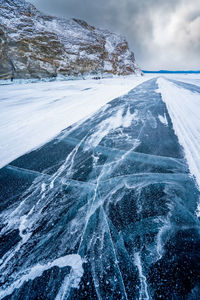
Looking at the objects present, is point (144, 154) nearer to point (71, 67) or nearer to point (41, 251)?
point (41, 251)

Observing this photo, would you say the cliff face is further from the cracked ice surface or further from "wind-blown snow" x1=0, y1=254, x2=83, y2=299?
"wind-blown snow" x1=0, y1=254, x2=83, y2=299

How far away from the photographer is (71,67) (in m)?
19.4

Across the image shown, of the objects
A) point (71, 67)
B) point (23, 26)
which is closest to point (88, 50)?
point (71, 67)

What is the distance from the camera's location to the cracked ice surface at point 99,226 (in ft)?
2.37

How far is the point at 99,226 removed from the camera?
3.27 feet

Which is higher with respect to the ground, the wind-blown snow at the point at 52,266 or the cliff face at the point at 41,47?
the cliff face at the point at 41,47

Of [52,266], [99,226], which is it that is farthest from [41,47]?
[52,266]

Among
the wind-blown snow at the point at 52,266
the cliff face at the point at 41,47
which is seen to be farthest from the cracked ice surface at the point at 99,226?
the cliff face at the point at 41,47

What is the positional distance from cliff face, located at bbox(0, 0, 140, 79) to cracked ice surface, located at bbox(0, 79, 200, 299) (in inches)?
648

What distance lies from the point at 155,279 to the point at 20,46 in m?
21.6

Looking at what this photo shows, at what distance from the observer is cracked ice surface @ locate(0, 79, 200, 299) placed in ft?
2.37

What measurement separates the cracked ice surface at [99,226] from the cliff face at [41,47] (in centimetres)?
1647

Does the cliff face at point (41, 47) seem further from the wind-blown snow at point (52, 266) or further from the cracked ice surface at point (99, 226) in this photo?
the wind-blown snow at point (52, 266)

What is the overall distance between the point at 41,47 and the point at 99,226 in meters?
23.0
